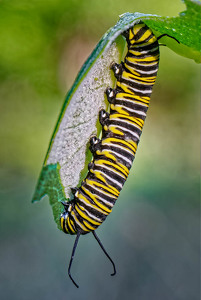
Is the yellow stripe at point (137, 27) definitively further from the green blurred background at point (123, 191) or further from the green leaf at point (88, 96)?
the green blurred background at point (123, 191)

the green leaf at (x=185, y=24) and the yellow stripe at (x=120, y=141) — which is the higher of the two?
the green leaf at (x=185, y=24)

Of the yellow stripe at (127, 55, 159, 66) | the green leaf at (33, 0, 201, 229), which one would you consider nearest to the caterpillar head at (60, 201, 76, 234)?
the green leaf at (33, 0, 201, 229)

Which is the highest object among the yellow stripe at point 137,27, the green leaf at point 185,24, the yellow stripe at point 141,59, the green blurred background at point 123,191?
the yellow stripe at point 137,27

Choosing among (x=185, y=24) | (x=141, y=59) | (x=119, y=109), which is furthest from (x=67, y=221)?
(x=185, y=24)

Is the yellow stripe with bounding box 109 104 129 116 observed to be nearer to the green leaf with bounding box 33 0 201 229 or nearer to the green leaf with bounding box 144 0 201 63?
the green leaf with bounding box 33 0 201 229

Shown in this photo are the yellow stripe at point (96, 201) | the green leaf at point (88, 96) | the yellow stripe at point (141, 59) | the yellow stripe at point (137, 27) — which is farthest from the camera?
the yellow stripe at point (96, 201)

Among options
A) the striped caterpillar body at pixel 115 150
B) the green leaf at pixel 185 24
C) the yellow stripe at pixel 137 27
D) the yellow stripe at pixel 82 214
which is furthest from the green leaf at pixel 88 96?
the yellow stripe at pixel 82 214

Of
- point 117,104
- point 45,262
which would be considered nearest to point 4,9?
point 117,104
